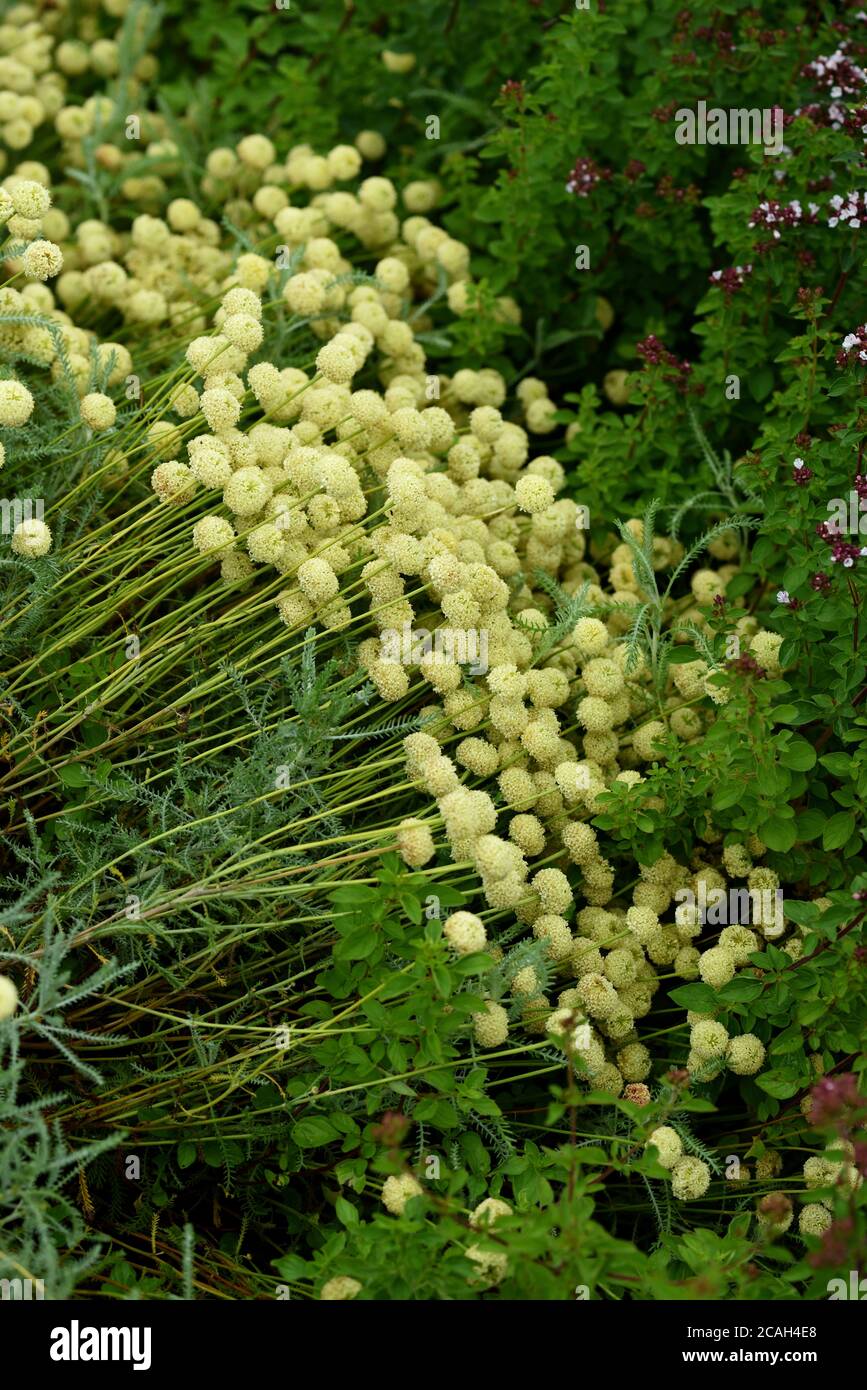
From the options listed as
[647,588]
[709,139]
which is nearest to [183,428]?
[647,588]

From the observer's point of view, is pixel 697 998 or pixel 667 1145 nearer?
pixel 667 1145

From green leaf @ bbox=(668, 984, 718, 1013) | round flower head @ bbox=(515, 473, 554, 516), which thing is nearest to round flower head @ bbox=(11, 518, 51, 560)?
round flower head @ bbox=(515, 473, 554, 516)

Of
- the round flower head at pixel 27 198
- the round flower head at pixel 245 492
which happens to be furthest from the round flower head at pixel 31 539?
the round flower head at pixel 27 198

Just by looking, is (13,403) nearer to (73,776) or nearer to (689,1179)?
(73,776)

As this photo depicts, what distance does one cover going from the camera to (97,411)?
7.66 ft

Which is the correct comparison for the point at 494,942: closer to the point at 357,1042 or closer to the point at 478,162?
the point at 357,1042

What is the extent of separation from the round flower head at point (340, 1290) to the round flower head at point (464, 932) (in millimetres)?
460

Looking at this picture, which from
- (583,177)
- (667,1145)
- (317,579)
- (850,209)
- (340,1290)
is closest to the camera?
(340,1290)

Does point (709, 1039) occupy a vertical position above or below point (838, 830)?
below

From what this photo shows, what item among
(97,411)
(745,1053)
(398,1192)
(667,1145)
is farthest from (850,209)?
(398,1192)

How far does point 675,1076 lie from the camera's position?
71.9 inches

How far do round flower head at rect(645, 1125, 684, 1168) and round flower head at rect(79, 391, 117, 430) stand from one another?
57.4 inches

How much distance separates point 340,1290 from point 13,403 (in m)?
1.43

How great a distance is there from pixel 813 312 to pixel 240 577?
108 centimetres
